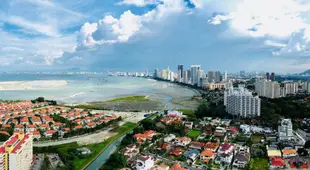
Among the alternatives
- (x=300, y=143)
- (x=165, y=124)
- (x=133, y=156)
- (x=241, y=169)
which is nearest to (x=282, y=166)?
(x=241, y=169)

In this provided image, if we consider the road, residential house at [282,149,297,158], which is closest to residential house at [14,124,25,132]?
the road

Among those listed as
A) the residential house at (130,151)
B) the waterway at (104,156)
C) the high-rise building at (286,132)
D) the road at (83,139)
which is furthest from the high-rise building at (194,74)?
the residential house at (130,151)

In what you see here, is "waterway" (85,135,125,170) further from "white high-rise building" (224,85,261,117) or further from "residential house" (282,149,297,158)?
"white high-rise building" (224,85,261,117)

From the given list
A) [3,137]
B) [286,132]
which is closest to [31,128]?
[3,137]

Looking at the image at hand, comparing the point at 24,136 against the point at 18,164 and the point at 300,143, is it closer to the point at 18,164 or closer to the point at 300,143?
the point at 18,164

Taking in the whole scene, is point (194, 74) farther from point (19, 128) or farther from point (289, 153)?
point (289, 153)

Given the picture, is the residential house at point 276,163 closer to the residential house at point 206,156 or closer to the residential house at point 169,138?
the residential house at point 206,156
